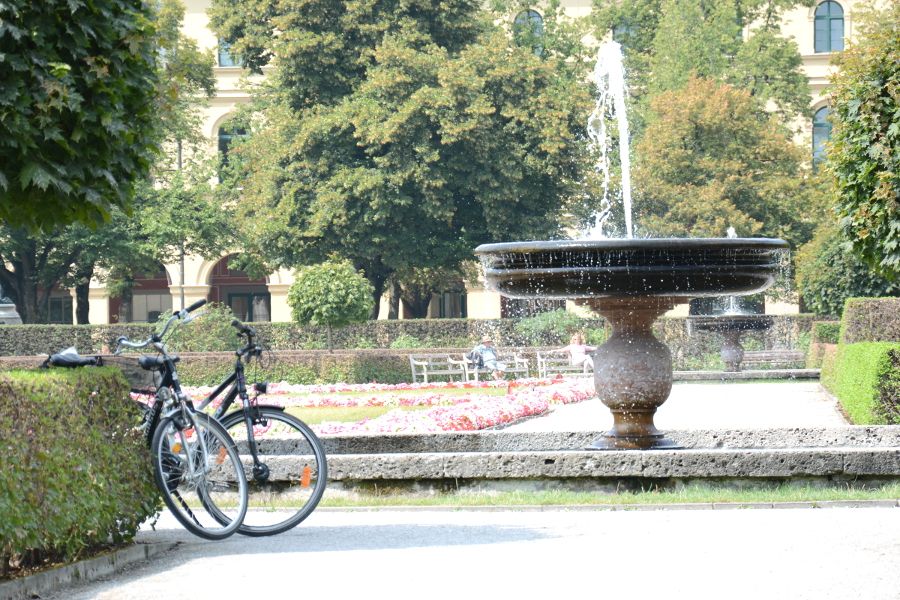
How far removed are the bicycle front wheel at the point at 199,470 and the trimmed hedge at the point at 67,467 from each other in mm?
113

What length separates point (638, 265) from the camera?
33.0 feet

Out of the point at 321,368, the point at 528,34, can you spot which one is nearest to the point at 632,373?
the point at 321,368

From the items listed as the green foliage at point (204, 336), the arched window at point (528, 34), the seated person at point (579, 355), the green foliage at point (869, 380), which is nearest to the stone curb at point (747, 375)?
the seated person at point (579, 355)

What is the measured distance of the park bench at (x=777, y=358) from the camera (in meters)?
33.3

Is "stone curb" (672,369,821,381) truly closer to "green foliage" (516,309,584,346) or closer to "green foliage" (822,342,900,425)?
"green foliage" (516,309,584,346)

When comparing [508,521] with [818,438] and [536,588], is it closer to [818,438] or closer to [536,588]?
[536,588]

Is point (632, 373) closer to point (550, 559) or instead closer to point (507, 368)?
point (550, 559)

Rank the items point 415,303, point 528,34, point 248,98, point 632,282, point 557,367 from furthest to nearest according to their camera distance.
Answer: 1. point 248,98
2. point 528,34
3. point 415,303
4. point 557,367
5. point 632,282

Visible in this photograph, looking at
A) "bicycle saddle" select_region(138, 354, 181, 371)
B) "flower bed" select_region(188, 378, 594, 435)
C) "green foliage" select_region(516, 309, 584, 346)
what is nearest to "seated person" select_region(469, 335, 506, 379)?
"flower bed" select_region(188, 378, 594, 435)

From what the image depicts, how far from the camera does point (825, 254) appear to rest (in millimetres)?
30344

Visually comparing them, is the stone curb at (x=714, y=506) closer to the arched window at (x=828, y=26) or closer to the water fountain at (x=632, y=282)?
the water fountain at (x=632, y=282)

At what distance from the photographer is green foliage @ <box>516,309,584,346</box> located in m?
36.3

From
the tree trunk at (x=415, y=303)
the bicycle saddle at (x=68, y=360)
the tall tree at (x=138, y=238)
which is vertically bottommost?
the bicycle saddle at (x=68, y=360)

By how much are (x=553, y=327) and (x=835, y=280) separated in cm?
825
